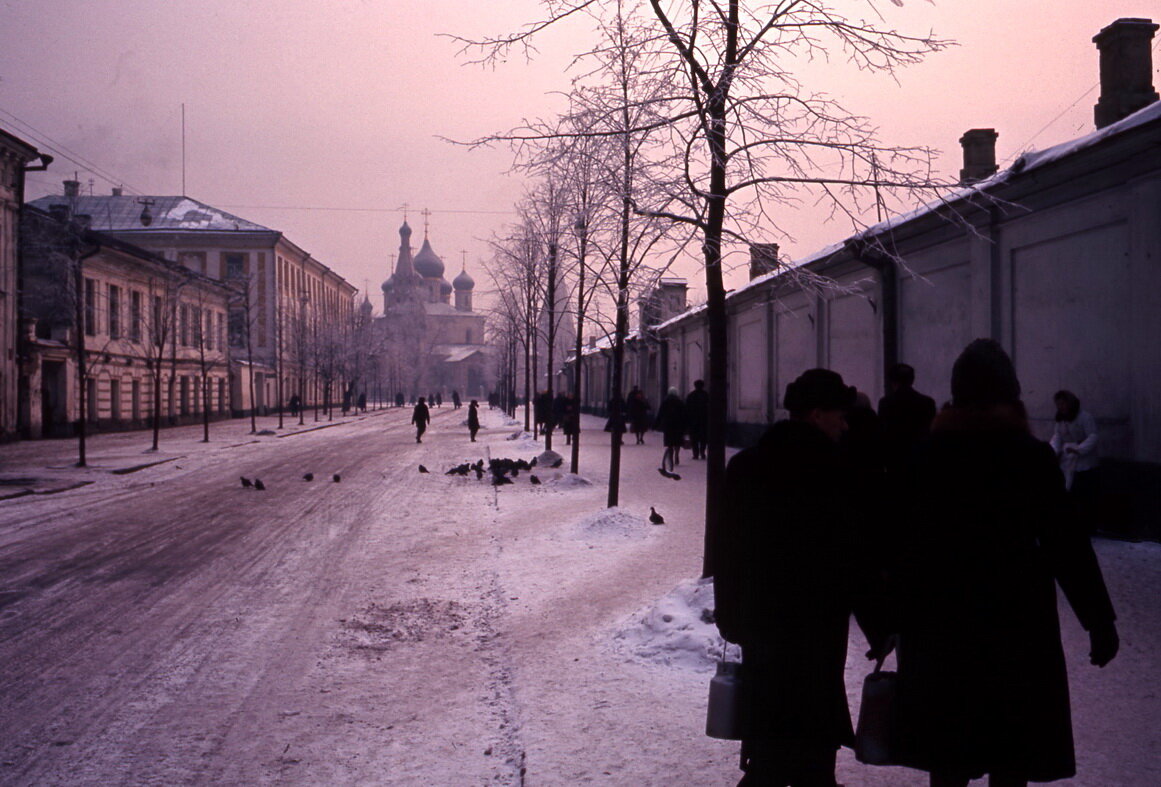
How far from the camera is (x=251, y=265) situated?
71000 mm

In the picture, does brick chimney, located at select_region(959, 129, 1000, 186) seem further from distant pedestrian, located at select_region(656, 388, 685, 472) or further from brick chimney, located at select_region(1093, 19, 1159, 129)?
distant pedestrian, located at select_region(656, 388, 685, 472)

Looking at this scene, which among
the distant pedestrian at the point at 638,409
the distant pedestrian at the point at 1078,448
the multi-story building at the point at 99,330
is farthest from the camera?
the multi-story building at the point at 99,330

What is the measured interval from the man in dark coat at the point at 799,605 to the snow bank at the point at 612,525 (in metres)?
7.72

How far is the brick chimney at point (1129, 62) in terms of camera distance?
13445mm

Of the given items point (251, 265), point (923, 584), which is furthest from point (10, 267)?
point (251, 265)

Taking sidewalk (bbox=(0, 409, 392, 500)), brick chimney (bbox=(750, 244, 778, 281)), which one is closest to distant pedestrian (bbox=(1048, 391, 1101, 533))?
brick chimney (bbox=(750, 244, 778, 281))

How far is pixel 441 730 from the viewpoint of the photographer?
4816mm

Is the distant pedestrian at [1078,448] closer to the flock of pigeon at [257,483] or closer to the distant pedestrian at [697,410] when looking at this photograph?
the distant pedestrian at [697,410]

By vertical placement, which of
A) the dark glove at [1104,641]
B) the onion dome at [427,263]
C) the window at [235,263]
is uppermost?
the onion dome at [427,263]

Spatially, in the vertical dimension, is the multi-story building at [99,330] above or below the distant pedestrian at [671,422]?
above

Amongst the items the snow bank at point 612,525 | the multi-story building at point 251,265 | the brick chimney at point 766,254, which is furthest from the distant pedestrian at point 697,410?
the multi-story building at point 251,265

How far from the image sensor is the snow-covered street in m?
4.40

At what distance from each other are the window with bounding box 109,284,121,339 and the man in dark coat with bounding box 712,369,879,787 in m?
40.0

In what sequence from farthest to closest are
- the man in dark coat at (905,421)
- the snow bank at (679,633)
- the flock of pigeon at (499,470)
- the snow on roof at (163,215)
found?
the snow on roof at (163,215), the flock of pigeon at (499,470), the snow bank at (679,633), the man in dark coat at (905,421)
